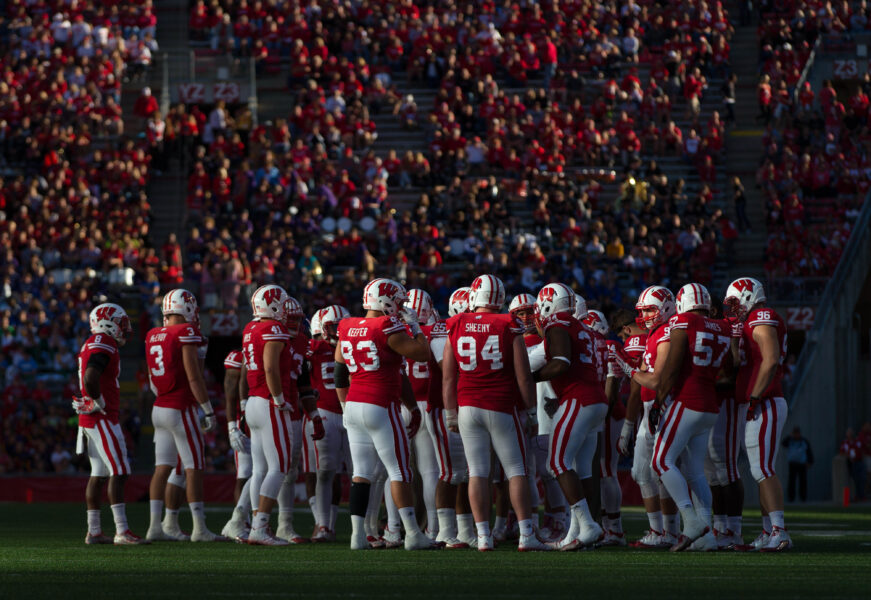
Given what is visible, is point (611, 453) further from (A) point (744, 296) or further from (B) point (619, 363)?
(A) point (744, 296)

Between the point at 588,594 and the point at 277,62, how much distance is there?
2804cm

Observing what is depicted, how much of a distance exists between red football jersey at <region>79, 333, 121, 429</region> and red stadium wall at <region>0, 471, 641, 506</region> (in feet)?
36.6

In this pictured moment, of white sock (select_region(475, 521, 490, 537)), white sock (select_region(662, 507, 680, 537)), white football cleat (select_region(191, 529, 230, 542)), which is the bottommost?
white football cleat (select_region(191, 529, 230, 542))

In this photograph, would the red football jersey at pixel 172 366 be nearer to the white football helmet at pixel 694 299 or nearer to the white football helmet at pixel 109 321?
the white football helmet at pixel 109 321

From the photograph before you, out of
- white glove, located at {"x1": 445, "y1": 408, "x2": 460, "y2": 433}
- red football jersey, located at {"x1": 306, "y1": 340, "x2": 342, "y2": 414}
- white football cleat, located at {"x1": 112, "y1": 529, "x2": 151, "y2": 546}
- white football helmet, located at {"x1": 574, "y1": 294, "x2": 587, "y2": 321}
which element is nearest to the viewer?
white glove, located at {"x1": 445, "y1": 408, "x2": 460, "y2": 433}

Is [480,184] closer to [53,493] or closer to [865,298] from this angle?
[865,298]

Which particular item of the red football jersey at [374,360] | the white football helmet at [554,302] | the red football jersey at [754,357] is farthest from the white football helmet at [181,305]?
the red football jersey at [754,357]

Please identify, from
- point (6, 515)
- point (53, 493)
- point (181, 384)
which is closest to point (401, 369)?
point (181, 384)

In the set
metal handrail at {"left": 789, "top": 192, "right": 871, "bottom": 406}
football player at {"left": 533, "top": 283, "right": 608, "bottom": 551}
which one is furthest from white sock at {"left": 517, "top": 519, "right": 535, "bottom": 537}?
metal handrail at {"left": 789, "top": 192, "right": 871, "bottom": 406}

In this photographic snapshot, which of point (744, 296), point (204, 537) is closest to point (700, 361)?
point (744, 296)

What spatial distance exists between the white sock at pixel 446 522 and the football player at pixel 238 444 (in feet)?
7.17

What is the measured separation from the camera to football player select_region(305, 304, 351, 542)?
14977 millimetres

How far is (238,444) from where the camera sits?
1517 cm

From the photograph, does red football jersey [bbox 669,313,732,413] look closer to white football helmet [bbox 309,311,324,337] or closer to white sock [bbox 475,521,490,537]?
white sock [bbox 475,521,490,537]
